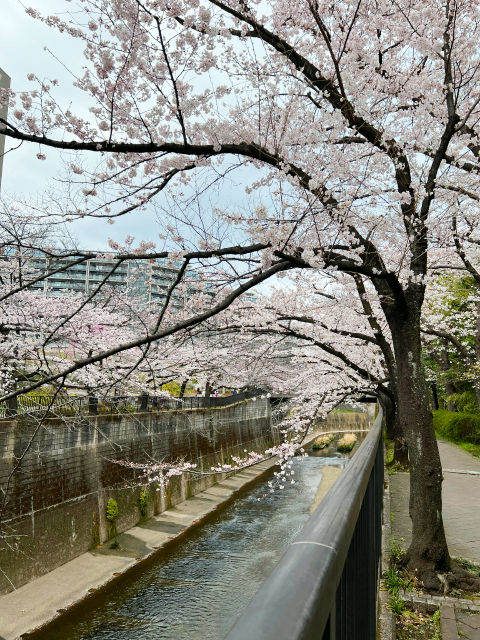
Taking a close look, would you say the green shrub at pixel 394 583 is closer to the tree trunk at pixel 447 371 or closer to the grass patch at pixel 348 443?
the tree trunk at pixel 447 371

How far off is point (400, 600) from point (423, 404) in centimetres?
199

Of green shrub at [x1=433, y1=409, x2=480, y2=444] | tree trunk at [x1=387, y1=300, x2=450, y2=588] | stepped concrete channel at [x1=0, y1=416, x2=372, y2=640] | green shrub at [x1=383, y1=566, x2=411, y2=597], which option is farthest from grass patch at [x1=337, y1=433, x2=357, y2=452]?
green shrub at [x1=383, y1=566, x2=411, y2=597]

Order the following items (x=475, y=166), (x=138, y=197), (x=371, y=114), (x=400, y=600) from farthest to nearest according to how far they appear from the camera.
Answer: (x=475, y=166) → (x=371, y=114) → (x=138, y=197) → (x=400, y=600)

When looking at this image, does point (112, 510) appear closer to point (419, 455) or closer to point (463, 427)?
point (419, 455)

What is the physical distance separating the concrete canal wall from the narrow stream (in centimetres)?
180

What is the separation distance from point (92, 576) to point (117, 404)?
5310 mm

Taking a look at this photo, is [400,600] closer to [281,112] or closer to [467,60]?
[281,112]

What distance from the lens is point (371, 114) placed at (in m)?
5.69

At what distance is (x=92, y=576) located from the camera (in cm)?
1148

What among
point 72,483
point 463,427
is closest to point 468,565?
point 72,483

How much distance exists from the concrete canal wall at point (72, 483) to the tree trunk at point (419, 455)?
13.2 feet

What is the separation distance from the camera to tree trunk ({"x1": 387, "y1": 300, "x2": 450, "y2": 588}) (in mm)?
4754

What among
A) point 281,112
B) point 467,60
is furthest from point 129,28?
point 467,60

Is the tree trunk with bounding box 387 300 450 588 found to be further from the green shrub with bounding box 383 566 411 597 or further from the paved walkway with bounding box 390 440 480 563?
the paved walkway with bounding box 390 440 480 563
